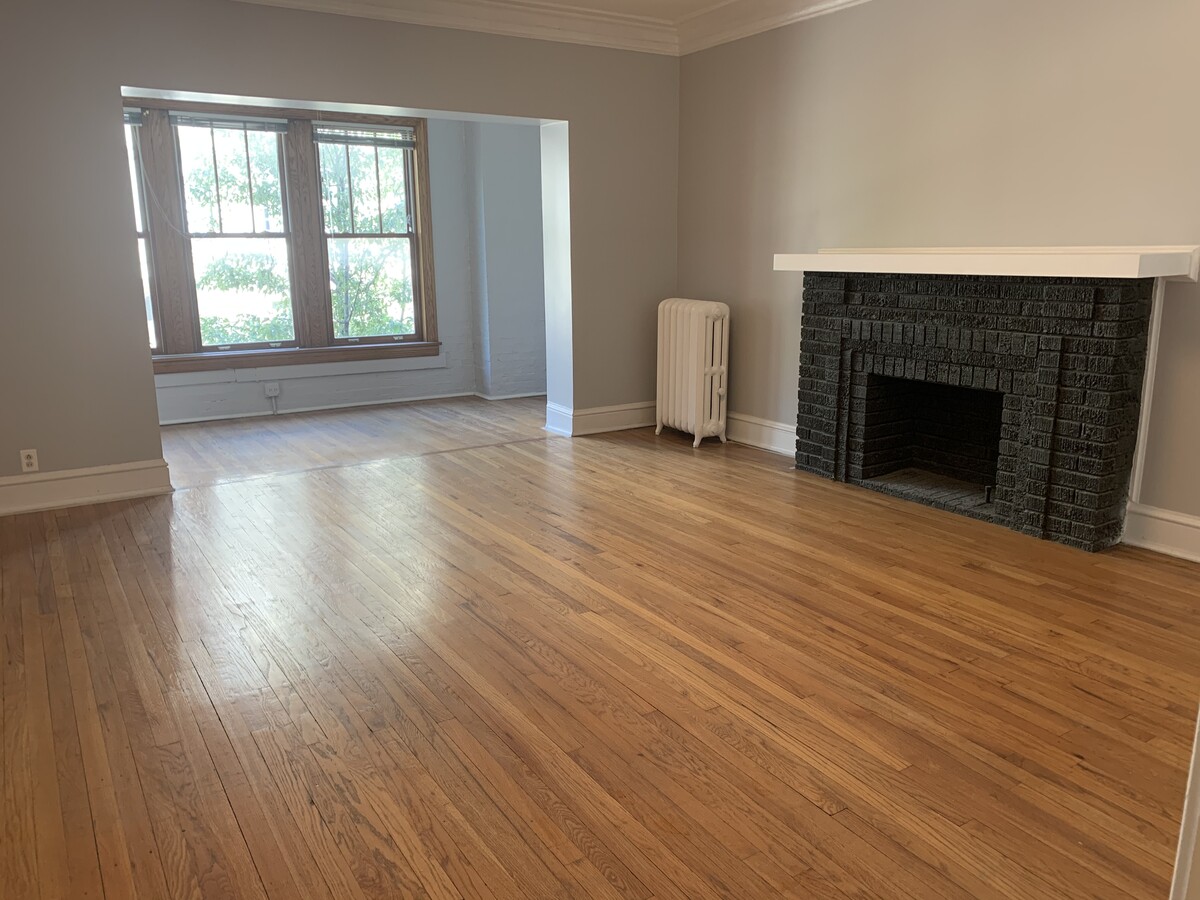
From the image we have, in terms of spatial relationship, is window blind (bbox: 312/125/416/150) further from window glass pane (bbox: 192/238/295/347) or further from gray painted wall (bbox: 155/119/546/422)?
window glass pane (bbox: 192/238/295/347)

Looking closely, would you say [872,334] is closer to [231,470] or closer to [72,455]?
[231,470]

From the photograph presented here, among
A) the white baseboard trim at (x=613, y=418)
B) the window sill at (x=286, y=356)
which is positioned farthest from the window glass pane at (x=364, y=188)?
Answer: the white baseboard trim at (x=613, y=418)

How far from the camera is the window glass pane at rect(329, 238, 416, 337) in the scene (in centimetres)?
720

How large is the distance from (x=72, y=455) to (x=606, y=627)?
3027 mm

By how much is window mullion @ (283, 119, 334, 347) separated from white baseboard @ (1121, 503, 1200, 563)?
5.79m

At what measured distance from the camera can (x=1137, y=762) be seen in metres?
2.17

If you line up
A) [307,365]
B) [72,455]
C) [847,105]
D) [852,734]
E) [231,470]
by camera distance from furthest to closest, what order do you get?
1. [307,365]
2. [231,470]
3. [847,105]
4. [72,455]
5. [852,734]

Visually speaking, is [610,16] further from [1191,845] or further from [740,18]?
[1191,845]

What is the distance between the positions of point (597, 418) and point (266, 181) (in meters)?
3.24

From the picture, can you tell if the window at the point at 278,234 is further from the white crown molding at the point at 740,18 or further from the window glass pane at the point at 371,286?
the white crown molding at the point at 740,18

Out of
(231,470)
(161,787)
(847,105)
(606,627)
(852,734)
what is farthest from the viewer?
(231,470)

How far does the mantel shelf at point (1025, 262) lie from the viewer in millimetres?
3266

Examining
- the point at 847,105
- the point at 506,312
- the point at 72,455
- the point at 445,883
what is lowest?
the point at 445,883

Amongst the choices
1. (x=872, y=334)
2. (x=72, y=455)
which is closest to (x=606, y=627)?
(x=872, y=334)
